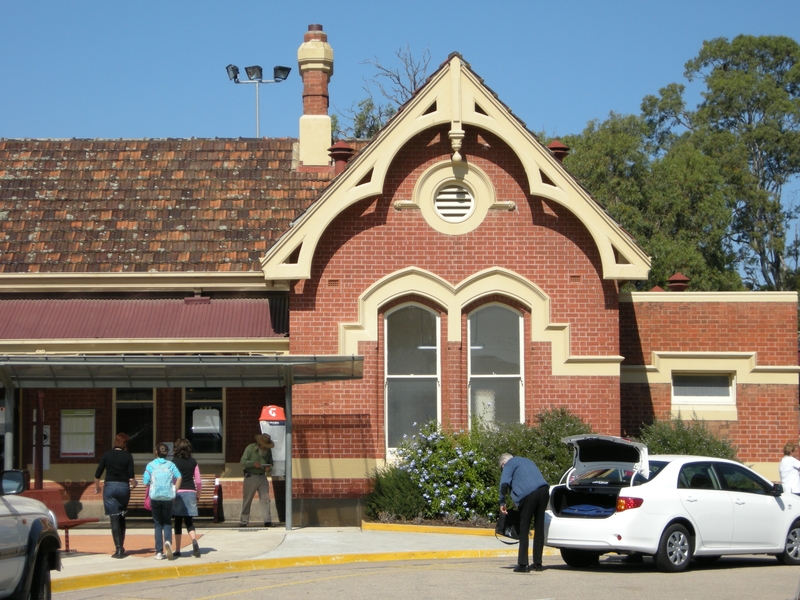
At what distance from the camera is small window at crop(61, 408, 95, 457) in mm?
19156

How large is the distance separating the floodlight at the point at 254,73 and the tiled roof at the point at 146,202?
884 centimetres

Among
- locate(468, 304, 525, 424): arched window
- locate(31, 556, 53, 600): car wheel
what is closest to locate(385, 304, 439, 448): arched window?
locate(468, 304, 525, 424): arched window

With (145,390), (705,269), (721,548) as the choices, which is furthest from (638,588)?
(705,269)

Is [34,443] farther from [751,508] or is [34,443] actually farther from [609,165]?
[609,165]

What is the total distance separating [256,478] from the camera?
1772 centimetres

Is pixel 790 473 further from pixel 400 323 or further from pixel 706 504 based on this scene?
pixel 400 323

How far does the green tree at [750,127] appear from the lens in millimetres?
46594

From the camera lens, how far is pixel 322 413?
1830 cm

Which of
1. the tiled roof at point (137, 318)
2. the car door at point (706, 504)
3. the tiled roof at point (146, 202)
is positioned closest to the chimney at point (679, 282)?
the tiled roof at point (146, 202)

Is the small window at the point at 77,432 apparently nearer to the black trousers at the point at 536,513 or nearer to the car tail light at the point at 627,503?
the black trousers at the point at 536,513

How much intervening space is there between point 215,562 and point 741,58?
4305cm

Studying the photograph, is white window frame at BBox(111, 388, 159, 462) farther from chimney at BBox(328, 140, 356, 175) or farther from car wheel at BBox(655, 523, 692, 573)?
car wheel at BBox(655, 523, 692, 573)

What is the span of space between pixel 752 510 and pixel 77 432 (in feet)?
37.0

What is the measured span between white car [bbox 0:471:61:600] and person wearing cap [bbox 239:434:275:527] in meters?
7.63
